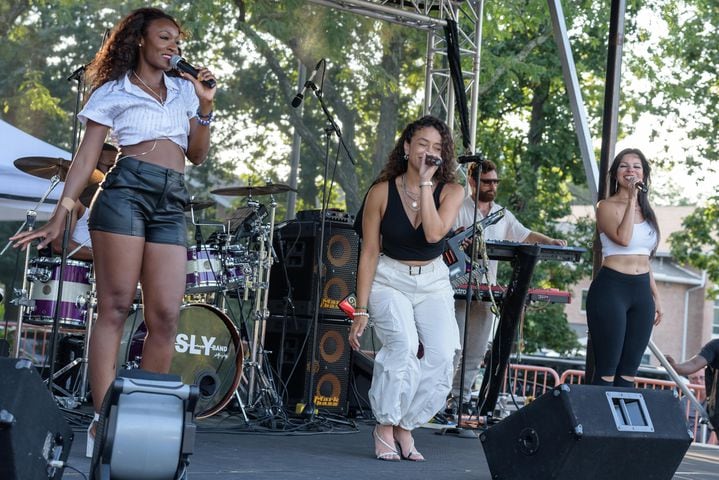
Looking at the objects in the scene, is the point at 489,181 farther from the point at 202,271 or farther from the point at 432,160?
the point at 432,160

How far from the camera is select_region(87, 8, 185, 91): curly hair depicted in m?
3.98

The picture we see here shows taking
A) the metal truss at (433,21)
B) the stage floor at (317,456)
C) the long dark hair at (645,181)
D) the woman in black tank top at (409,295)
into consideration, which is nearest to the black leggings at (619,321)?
the long dark hair at (645,181)

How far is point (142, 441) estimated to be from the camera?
9.33ft

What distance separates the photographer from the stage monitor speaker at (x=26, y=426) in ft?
8.98

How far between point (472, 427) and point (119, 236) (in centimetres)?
366

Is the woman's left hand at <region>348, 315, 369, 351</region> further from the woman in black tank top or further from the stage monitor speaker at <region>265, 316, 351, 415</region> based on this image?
the stage monitor speaker at <region>265, 316, 351, 415</region>

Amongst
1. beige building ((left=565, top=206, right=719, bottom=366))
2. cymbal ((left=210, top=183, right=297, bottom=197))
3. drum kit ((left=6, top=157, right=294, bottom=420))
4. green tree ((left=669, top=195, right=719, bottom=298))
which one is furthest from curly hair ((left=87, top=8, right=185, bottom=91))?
beige building ((left=565, top=206, right=719, bottom=366))

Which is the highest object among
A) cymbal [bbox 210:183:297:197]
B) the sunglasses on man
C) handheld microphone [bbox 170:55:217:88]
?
the sunglasses on man

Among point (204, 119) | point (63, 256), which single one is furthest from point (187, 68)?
point (63, 256)

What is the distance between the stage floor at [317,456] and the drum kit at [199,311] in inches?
11.7

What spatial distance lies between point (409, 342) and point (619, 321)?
124cm

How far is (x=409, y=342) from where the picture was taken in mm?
4809

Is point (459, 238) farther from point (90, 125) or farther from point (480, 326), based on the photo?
point (90, 125)

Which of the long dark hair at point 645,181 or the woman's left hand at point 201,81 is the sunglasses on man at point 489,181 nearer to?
the long dark hair at point 645,181
